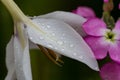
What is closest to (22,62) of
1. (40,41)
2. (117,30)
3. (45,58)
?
(40,41)

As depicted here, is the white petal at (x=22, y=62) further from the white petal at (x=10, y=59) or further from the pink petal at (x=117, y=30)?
the pink petal at (x=117, y=30)

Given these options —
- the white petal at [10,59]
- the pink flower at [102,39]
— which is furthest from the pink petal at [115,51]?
the white petal at [10,59]

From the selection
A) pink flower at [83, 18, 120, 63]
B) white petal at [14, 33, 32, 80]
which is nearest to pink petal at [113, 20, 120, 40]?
pink flower at [83, 18, 120, 63]

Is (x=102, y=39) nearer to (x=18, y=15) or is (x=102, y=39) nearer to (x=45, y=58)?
(x=18, y=15)

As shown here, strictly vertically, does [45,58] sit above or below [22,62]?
below

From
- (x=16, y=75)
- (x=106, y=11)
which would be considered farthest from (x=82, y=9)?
(x=16, y=75)

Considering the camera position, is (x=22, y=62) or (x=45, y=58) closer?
(x=22, y=62)

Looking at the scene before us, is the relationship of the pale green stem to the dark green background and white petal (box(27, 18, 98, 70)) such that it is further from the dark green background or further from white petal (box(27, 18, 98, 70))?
the dark green background
